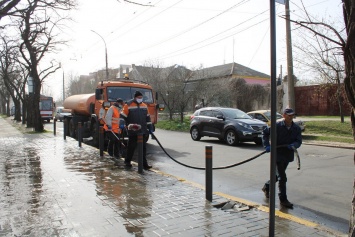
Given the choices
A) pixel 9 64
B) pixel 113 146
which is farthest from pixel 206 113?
pixel 9 64

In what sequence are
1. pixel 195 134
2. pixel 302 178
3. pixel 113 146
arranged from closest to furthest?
1. pixel 302 178
2. pixel 113 146
3. pixel 195 134

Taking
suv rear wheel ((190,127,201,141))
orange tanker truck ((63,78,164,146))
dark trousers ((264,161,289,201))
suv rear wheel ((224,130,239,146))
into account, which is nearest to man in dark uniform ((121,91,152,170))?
dark trousers ((264,161,289,201))

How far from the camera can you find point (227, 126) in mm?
14344

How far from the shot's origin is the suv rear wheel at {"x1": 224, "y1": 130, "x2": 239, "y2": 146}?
13.9m

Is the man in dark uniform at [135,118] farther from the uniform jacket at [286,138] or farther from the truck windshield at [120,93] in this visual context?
the truck windshield at [120,93]

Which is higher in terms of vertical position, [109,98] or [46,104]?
[46,104]

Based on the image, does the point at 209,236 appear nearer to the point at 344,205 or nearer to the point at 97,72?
the point at 344,205

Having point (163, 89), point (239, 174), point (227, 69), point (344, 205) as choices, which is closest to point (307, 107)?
point (163, 89)

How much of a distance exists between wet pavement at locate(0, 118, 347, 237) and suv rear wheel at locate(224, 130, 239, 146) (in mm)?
6575

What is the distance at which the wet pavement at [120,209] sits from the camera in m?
4.24

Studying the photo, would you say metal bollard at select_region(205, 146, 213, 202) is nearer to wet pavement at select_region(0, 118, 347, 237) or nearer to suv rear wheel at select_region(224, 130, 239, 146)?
wet pavement at select_region(0, 118, 347, 237)

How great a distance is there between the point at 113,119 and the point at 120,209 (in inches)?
217

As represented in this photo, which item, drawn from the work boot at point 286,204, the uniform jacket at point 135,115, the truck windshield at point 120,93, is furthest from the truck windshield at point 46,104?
the work boot at point 286,204

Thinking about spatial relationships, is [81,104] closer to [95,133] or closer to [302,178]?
[95,133]
